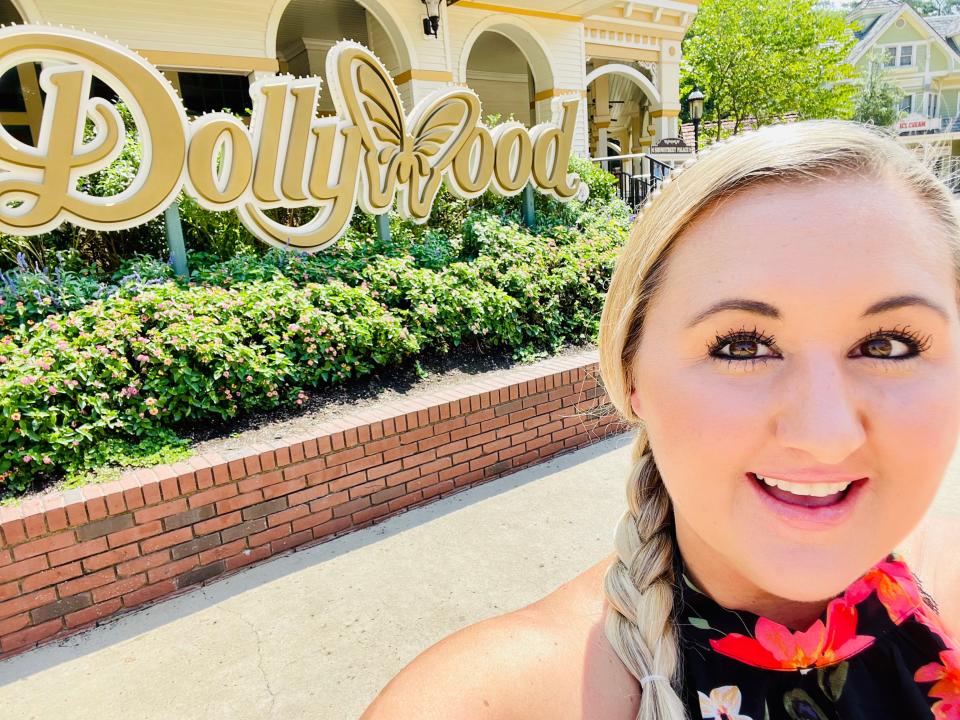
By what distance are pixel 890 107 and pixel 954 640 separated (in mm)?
37131

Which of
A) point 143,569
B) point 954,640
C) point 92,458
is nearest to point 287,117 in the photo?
point 92,458

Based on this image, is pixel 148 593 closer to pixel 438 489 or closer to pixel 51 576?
pixel 51 576

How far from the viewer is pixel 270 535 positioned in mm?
3336

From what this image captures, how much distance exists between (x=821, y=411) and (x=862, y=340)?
121mm

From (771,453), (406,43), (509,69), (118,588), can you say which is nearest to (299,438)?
(118,588)

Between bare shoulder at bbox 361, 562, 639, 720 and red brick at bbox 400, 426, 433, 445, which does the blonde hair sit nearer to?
bare shoulder at bbox 361, 562, 639, 720

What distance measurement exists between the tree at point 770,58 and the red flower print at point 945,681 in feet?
70.5

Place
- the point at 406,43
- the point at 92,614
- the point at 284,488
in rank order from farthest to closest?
the point at 406,43 < the point at 284,488 < the point at 92,614

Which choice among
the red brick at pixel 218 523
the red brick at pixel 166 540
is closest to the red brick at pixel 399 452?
the red brick at pixel 218 523

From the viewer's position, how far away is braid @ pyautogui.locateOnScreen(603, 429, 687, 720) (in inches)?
38.6

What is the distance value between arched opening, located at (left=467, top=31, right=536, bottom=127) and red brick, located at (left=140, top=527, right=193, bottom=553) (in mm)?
13645

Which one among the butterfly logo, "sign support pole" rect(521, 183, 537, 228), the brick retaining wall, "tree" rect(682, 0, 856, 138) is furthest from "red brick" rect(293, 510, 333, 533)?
"tree" rect(682, 0, 856, 138)

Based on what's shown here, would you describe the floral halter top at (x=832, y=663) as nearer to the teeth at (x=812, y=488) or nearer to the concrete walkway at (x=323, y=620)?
the teeth at (x=812, y=488)

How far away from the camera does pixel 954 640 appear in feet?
3.60
